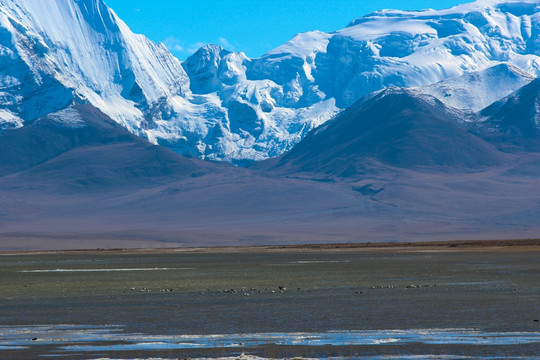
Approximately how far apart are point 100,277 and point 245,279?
506 inches

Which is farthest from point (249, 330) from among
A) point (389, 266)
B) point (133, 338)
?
point (389, 266)

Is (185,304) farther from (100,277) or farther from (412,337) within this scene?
(100,277)

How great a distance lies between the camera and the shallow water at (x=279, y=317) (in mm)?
31469

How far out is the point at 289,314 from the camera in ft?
139

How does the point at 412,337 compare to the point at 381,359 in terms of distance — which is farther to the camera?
the point at 412,337

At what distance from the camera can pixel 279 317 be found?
41344 millimetres

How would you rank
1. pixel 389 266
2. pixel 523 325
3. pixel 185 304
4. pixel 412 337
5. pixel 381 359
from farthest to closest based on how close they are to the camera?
pixel 389 266, pixel 185 304, pixel 523 325, pixel 412 337, pixel 381 359

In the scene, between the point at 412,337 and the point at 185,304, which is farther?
the point at 185,304

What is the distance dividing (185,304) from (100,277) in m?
29.1

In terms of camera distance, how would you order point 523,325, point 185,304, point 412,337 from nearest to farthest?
point 412,337 < point 523,325 < point 185,304

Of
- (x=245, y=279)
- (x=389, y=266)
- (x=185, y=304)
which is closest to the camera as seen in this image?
(x=185, y=304)

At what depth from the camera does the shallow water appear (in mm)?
31469

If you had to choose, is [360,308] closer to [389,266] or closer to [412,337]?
[412,337]

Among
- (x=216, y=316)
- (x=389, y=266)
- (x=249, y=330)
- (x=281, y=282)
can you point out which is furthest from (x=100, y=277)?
(x=249, y=330)
